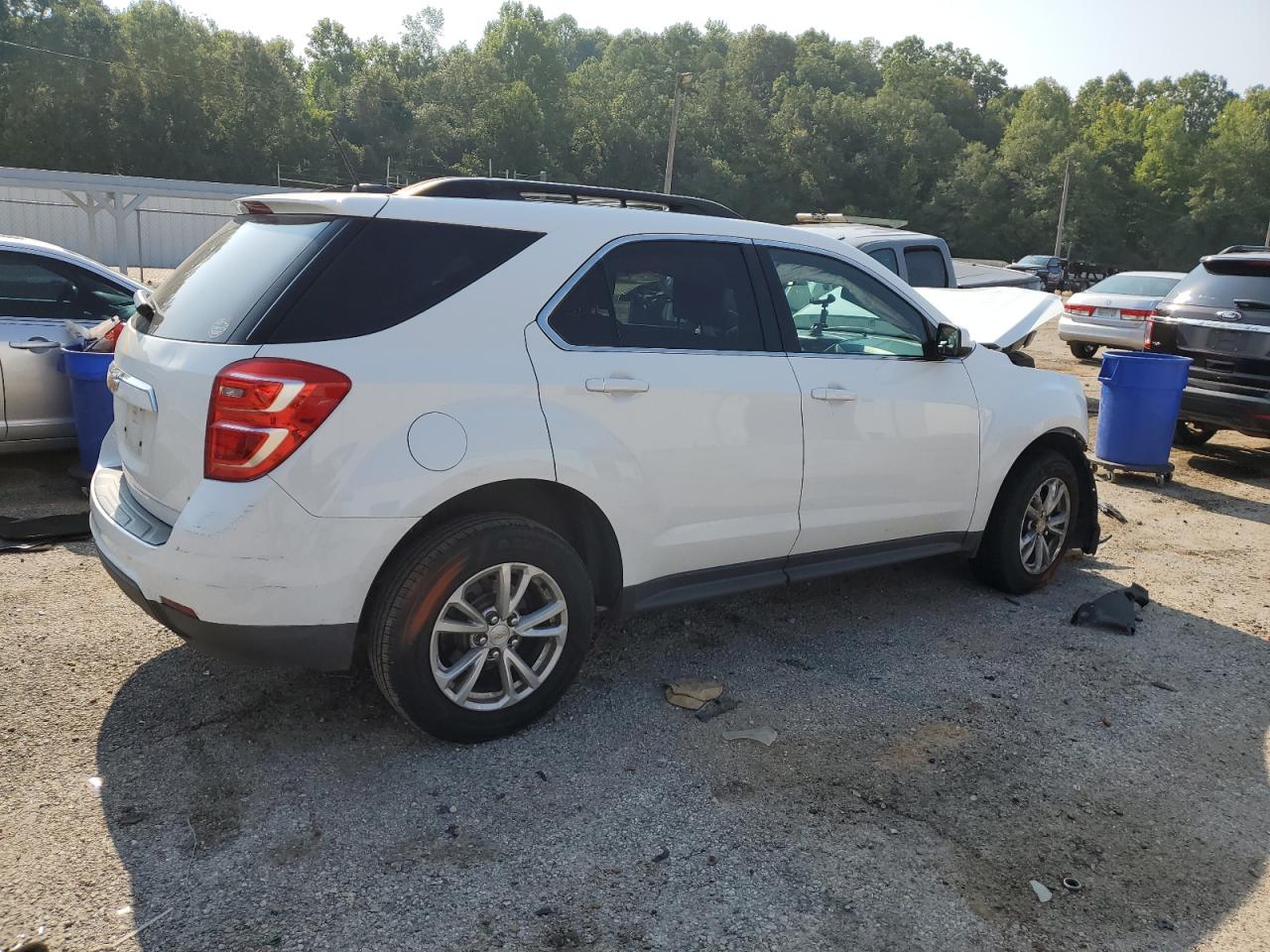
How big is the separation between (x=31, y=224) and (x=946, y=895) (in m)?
34.8

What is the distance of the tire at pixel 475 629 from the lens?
10.9 feet

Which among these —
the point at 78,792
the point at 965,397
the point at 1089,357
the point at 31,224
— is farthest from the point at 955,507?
the point at 31,224

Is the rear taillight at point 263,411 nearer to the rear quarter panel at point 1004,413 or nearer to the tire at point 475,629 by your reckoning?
the tire at point 475,629

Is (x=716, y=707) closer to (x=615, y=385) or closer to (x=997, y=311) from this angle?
(x=615, y=385)

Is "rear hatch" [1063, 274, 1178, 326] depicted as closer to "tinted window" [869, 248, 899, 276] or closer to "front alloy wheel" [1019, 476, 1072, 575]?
"tinted window" [869, 248, 899, 276]

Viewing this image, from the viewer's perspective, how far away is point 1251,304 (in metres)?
8.49

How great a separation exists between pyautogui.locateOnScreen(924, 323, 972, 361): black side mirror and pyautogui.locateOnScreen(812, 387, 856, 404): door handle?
2.04 ft

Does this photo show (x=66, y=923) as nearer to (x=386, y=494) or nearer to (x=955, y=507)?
(x=386, y=494)

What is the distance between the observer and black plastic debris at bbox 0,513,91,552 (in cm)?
554

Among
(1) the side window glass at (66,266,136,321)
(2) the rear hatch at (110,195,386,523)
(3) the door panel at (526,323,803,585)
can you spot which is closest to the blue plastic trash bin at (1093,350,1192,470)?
(3) the door panel at (526,323,803,585)

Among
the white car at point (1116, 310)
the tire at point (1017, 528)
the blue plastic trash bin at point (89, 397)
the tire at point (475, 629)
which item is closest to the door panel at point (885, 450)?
the tire at point (1017, 528)

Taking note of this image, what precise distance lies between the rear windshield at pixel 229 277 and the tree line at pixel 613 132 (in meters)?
66.3

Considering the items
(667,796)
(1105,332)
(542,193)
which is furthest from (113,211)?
(667,796)

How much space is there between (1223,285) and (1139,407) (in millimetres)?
1598
